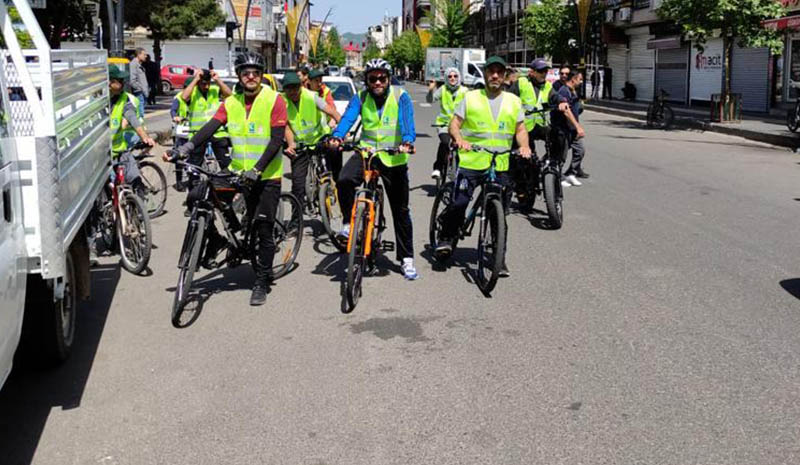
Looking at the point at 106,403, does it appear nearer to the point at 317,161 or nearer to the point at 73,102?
the point at 73,102

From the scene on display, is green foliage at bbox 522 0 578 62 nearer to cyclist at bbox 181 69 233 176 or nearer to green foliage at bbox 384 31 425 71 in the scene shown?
cyclist at bbox 181 69 233 176

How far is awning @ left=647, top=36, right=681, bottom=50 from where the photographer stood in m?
38.2

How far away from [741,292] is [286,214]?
5.38m

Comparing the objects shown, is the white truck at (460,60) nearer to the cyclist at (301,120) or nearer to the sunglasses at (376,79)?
the cyclist at (301,120)

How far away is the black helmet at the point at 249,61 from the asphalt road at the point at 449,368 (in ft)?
5.73

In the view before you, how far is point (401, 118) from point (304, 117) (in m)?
2.55

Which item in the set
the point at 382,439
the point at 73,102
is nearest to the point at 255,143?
the point at 73,102

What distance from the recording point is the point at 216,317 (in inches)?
252

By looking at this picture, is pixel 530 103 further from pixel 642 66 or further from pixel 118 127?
pixel 642 66

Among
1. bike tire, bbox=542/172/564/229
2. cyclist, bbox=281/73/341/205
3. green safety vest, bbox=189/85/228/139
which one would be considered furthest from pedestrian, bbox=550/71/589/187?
green safety vest, bbox=189/85/228/139

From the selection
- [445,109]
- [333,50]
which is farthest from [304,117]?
[333,50]

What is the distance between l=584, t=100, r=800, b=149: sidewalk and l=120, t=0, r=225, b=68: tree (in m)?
19.3

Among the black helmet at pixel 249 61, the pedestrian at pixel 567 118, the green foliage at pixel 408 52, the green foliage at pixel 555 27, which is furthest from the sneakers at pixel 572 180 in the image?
the green foliage at pixel 408 52

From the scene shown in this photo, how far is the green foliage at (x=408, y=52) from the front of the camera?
118069 mm
